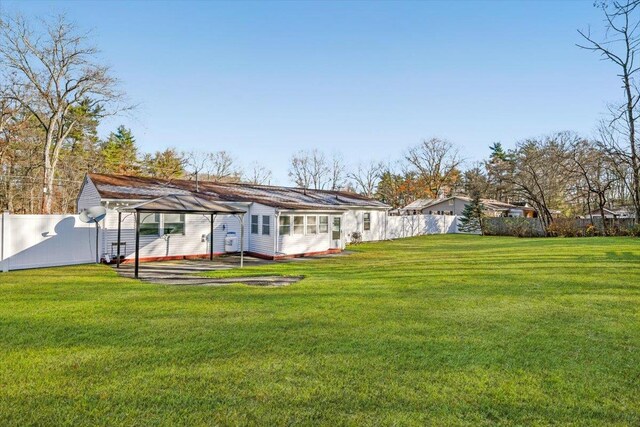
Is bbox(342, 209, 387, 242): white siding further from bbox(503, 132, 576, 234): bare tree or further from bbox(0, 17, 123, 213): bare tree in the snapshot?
bbox(0, 17, 123, 213): bare tree

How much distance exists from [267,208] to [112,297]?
831 cm

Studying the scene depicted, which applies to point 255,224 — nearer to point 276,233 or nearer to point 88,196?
point 276,233

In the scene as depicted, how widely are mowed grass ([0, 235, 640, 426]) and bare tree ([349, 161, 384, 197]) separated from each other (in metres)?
43.8

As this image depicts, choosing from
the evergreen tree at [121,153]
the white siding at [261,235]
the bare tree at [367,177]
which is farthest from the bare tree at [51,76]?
the bare tree at [367,177]

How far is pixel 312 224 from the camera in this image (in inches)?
627

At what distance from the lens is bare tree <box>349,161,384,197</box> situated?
51156mm

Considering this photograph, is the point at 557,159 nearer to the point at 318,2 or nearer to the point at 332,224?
the point at 332,224

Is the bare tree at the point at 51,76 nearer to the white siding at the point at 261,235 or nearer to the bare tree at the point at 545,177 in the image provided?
the white siding at the point at 261,235

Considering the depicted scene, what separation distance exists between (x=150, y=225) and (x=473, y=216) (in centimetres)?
2674

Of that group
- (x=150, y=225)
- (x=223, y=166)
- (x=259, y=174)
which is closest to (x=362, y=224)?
(x=150, y=225)

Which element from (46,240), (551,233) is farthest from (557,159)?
(46,240)

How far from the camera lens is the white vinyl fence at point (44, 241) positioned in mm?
10688

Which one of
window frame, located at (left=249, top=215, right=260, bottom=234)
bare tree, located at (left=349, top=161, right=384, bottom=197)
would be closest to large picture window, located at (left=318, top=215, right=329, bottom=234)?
window frame, located at (left=249, top=215, right=260, bottom=234)

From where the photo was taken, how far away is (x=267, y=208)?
14828 mm
